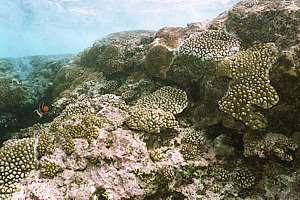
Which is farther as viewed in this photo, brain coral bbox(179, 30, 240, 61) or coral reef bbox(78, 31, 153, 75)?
coral reef bbox(78, 31, 153, 75)

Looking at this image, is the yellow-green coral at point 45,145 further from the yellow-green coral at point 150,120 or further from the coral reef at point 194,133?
the yellow-green coral at point 150,120

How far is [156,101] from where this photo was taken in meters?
7.31

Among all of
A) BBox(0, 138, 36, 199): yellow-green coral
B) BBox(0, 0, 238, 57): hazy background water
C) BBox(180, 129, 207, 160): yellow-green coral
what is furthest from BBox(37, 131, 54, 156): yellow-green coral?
BBox(0, 0, 238, 57): hazy background water

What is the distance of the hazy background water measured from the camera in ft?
113

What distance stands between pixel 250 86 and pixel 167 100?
1.84m

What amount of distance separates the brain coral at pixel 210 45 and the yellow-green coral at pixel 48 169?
3.63 meters

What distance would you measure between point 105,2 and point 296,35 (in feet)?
105

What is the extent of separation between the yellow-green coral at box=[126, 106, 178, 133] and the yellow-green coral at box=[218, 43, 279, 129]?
110cm

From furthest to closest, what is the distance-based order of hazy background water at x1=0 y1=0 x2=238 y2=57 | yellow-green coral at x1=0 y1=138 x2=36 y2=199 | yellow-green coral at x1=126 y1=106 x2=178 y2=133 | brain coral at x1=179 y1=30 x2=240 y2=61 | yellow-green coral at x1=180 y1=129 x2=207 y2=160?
hazy background water at x1=0 y1=0 x2=238 y2=57
brain coral at x1=179 y1=30 x2=240 y2=61
yellow-green coral at x1=126 y1=106 x2=178 y2=133
yellow-green coral at x1=180 y1=129 x2=207 y2=160
yellow-green coral at x1=0 y1=138 x2=36 y2=199

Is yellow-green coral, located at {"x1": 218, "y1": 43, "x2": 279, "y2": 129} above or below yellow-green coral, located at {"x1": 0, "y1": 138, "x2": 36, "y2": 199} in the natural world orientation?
above

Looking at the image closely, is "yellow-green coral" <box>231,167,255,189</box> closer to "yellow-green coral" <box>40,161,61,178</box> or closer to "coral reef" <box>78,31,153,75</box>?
"yellow-green coral" <box>40,161,61,178</box>

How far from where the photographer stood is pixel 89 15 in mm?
39500

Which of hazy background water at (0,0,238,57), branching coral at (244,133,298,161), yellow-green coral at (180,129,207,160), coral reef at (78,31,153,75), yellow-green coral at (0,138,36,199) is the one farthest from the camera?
hazy background water at (0,0,238,57)

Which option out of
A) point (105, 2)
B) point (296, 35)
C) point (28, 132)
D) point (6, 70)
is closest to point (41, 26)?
point (105, 2)
